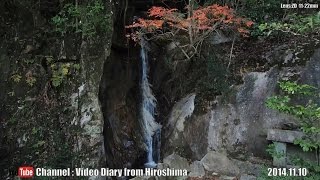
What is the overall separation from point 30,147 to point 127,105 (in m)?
3.27

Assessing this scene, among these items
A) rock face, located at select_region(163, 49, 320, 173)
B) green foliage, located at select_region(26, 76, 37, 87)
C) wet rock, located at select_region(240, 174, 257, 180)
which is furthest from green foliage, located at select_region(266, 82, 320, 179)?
green foliage, located at select_region(26, 76, 37, 87)

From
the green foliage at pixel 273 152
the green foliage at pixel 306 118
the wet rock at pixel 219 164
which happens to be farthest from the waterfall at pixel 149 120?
the green foliage at pixel 306 118

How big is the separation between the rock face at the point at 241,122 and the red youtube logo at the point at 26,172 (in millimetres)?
3522

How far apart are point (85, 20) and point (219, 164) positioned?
5.03 m

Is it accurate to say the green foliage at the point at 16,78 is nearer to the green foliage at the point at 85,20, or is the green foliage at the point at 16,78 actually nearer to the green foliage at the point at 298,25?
the green foliage at the point at 85,20

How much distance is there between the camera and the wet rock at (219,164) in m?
7.42

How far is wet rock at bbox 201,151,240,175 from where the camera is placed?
7418 millimetres

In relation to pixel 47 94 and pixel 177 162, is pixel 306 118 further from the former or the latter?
pixel 47 94

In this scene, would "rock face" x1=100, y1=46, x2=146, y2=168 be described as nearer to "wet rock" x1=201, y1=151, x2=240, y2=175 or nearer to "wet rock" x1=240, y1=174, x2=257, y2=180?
"wet rock" x1=201, y1=151, x2=240, y2=175

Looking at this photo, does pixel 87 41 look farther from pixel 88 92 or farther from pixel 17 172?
pixel 17 172

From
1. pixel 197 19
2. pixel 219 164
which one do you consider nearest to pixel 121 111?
pixel 219 164

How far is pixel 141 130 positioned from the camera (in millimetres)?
9883

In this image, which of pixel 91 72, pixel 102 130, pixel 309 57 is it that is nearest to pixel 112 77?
pixel 91 72

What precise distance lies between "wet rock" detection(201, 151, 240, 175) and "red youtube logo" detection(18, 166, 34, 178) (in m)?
4.16
